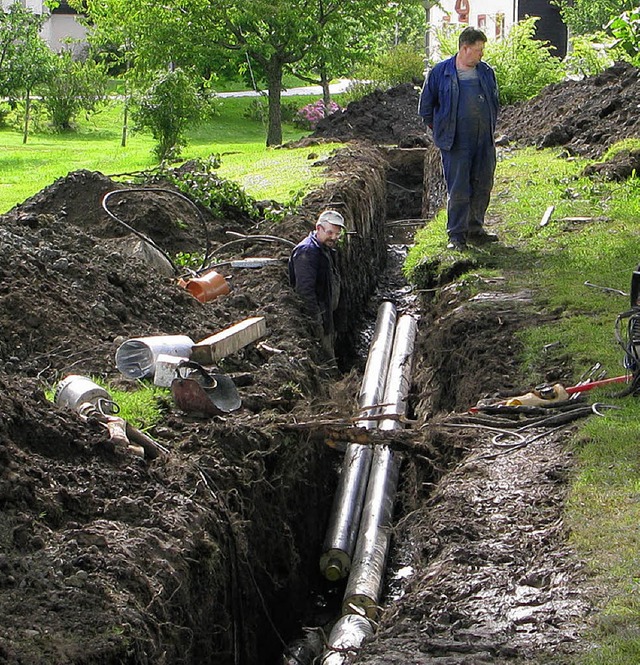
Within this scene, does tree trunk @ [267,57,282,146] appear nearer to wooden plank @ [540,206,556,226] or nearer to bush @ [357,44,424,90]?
bush @ [357,44,424,90]

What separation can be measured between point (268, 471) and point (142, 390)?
1.12 meters

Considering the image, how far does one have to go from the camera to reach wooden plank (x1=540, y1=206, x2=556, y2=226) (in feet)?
41.9

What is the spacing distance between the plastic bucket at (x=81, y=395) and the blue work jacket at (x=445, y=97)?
5.44m

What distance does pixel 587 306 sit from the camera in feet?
30.2

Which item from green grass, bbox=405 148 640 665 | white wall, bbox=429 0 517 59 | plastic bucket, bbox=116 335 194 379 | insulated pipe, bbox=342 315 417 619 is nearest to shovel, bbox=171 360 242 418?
plastic bucket, bbox=116 335 194 379

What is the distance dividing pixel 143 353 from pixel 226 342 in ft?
2.21

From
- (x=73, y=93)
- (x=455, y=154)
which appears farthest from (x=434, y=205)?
(x=73, y=93)

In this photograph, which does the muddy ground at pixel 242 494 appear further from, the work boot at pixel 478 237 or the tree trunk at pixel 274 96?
the tree trunk at pixel 274 96

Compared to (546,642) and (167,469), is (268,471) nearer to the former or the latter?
(167,469)

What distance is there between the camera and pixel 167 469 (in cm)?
638

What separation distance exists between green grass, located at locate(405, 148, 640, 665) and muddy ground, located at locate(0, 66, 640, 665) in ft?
0.46

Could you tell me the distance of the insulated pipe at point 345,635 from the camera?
5844mm

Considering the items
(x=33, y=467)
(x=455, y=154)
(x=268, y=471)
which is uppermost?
(x=455, y=154)

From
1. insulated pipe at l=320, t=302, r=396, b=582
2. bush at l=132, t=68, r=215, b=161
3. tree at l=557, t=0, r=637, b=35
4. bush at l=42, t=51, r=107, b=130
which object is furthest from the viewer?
bush at l=42, t=51, r=107, b=130
